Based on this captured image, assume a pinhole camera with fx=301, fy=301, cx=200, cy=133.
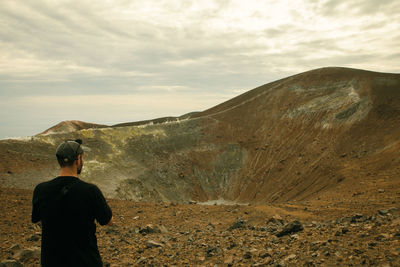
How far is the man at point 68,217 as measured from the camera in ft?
10.00

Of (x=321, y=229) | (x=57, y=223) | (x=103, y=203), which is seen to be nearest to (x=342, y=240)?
(x=321, y=229)

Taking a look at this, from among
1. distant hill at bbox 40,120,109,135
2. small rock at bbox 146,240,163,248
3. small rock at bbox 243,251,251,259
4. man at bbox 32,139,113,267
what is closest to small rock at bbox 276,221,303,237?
small rock at bbox 243,251,251,259

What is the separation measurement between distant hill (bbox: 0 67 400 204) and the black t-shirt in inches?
623

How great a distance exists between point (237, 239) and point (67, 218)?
5642 millimetres

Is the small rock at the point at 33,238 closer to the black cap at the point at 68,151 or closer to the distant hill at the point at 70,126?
the black cap at the point at 68,151

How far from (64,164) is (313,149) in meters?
29.0

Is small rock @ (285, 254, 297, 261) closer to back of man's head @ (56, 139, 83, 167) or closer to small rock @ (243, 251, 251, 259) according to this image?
small rock @ (243, 251, 251, 259)

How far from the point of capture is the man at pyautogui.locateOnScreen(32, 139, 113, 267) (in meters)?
3.05

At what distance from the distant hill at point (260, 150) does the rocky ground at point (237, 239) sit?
8.10 m

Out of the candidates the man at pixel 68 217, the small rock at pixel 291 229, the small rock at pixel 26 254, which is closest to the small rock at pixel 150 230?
the small rock at pixel 26 254

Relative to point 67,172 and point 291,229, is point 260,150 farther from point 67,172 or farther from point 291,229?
point 67,172

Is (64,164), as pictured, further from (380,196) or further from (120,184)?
(120,184)

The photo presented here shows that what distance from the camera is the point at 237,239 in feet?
25.7

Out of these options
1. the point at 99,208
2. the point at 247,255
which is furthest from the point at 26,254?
the point at 99,208
